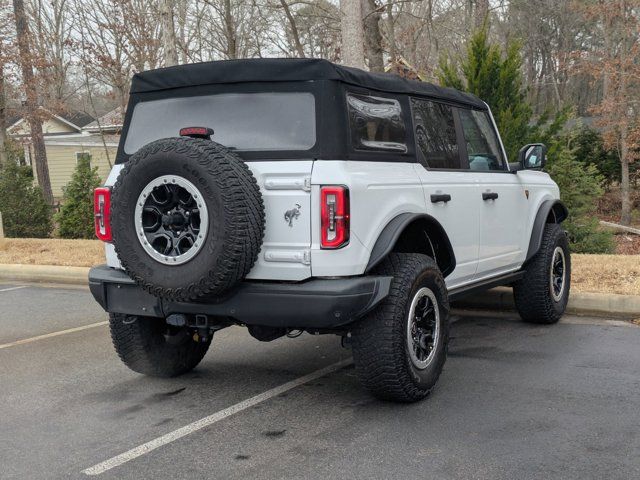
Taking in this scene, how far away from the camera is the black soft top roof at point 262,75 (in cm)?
457

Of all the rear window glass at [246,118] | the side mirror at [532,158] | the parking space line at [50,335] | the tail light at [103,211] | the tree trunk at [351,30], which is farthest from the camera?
the tree trunk at [351,30]

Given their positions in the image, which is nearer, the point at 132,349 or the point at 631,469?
the point at 631,469

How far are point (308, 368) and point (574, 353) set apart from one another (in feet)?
6.94

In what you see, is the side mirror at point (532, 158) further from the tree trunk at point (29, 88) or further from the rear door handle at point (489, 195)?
the tree trunk at point (29, 88)

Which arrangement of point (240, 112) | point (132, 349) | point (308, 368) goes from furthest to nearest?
point (308, 368), point (132, 349), point (240, 112)

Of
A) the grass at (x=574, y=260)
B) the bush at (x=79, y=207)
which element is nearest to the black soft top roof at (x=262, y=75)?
the grass at (x=574, y=260)

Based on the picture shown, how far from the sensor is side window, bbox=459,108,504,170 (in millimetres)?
6148

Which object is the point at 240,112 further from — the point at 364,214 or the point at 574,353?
the point at 574,353

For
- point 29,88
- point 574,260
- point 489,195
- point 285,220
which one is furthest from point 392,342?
point 29,88

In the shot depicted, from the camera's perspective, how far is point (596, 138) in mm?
Answer: 25453

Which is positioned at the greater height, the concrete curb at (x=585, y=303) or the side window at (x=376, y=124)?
the side window at (x=376, y=124)

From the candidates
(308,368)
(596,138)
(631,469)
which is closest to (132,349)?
(308,368)

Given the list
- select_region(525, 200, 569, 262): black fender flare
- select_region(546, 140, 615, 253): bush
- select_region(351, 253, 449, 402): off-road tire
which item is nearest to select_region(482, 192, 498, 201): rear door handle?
select_region(525, 200, 569, 262): black fender flare

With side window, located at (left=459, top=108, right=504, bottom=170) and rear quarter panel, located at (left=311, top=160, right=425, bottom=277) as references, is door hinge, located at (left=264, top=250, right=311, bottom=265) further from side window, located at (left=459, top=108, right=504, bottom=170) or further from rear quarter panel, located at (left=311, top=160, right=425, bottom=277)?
side window, located at (left=459, top=108, right=504, bottom=170)
